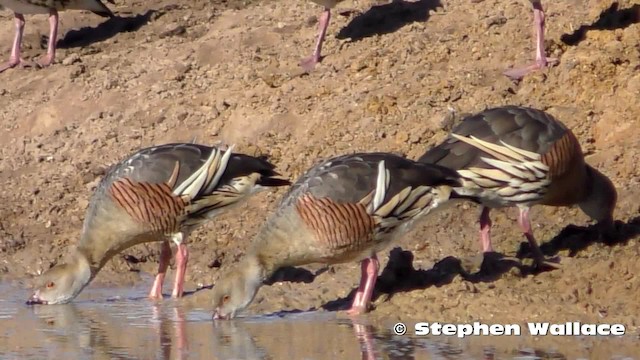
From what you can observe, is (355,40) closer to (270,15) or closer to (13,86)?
(270,15)

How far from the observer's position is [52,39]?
1700 centimetres

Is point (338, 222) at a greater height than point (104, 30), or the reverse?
point (104, 30)

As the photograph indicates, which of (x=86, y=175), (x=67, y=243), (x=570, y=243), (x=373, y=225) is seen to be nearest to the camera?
(x=373, y=225)

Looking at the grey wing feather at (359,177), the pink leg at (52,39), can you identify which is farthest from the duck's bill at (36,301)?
the pink leg at (52,39)

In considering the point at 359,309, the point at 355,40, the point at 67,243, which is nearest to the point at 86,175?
the point at 67,243

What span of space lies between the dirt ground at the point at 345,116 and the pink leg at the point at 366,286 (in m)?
0.12

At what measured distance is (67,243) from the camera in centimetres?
1243

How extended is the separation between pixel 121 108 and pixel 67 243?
Answer: 99.2 inches

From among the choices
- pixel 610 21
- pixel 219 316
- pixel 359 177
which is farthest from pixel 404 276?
pixel 610 21

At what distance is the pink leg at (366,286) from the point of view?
9.91 meters

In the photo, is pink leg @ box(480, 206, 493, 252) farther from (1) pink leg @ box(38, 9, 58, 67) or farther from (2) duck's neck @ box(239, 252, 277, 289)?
(1) pink leg @ box(38, 9, 58, 67)

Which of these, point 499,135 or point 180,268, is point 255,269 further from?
point 499,135

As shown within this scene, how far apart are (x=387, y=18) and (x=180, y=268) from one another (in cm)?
525

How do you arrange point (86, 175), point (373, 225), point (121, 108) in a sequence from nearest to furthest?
1. point (373, 225)
2. point (86, 175)
3. point (121, 108)
